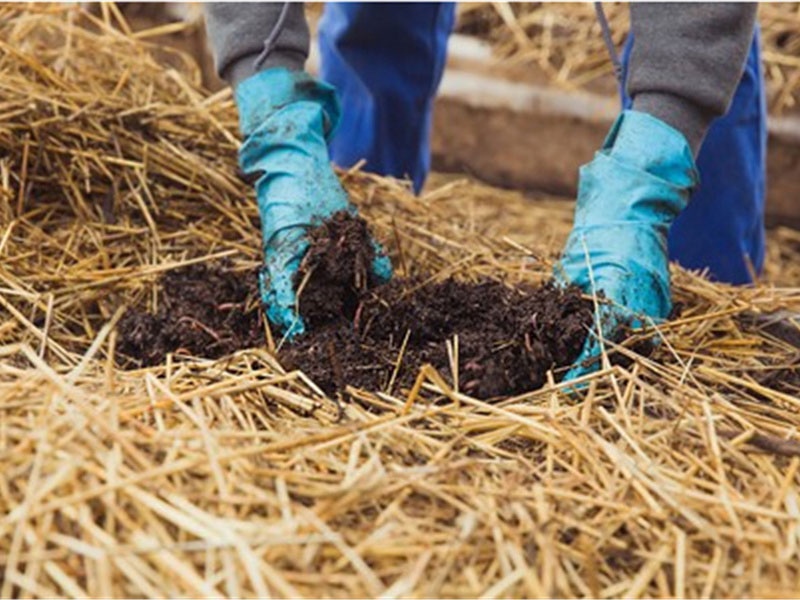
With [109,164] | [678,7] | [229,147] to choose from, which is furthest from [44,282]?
[678,7]

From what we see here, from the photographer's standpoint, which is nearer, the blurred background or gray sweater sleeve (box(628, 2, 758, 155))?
gray sweater sleeve (box(628, 2, 758, 155))

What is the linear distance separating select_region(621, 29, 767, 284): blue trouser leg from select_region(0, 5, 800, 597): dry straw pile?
2.30ft

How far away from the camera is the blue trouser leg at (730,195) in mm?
2658

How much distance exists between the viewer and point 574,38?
371cm

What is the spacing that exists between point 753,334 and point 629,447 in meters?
0.61

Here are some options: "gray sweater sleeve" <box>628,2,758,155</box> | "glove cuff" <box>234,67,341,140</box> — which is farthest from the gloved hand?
"gray sweater sleeve" <box>628,2,758,155</box>

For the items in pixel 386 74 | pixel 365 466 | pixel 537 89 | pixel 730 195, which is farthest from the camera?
pixel 537 89

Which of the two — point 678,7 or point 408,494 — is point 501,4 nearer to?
point 678,7

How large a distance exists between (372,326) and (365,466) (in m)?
0.46

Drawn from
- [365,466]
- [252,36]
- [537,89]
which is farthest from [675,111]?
[537,89]

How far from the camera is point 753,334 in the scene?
6.31 feet

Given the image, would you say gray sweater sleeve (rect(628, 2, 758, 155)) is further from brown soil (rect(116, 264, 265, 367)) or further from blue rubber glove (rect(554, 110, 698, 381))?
brown soil (rect(116, 264, 265, 367))

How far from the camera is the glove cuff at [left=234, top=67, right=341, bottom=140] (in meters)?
2.10

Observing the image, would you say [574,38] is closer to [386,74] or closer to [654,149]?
[386,74]
